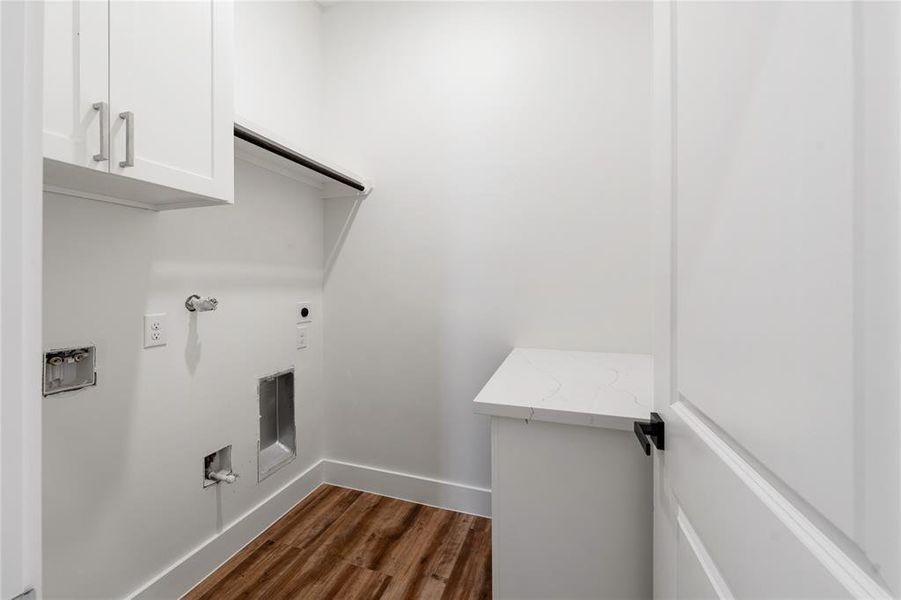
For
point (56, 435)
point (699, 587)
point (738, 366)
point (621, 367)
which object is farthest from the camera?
point (621, 367)

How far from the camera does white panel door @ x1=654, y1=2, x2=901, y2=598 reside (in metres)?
0.25

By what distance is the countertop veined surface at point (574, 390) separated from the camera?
3.09 feet

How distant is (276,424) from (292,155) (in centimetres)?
126

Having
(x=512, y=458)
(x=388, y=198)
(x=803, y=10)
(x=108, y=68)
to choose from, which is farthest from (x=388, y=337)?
(x=803, y=10)

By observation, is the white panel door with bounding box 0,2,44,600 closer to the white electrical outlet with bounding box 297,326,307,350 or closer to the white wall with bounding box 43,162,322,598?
the white wall with bounding box 43,162,322,598

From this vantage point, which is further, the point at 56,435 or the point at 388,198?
the point at 388,198

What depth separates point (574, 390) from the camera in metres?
1.11

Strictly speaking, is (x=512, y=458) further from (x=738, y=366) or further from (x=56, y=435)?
(x=56, y=435)

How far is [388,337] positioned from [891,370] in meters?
1.83

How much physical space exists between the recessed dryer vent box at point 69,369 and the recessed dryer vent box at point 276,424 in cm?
66

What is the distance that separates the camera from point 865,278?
0.26m

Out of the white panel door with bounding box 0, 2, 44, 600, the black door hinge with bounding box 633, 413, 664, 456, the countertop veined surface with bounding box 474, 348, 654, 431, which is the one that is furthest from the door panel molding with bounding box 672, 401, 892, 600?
the white panel door with bounding box 0, 2, 44, 600

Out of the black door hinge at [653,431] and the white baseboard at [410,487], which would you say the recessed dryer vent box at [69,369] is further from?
the black door hinge at [653,431]

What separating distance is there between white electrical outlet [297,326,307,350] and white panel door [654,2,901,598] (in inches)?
67.7
